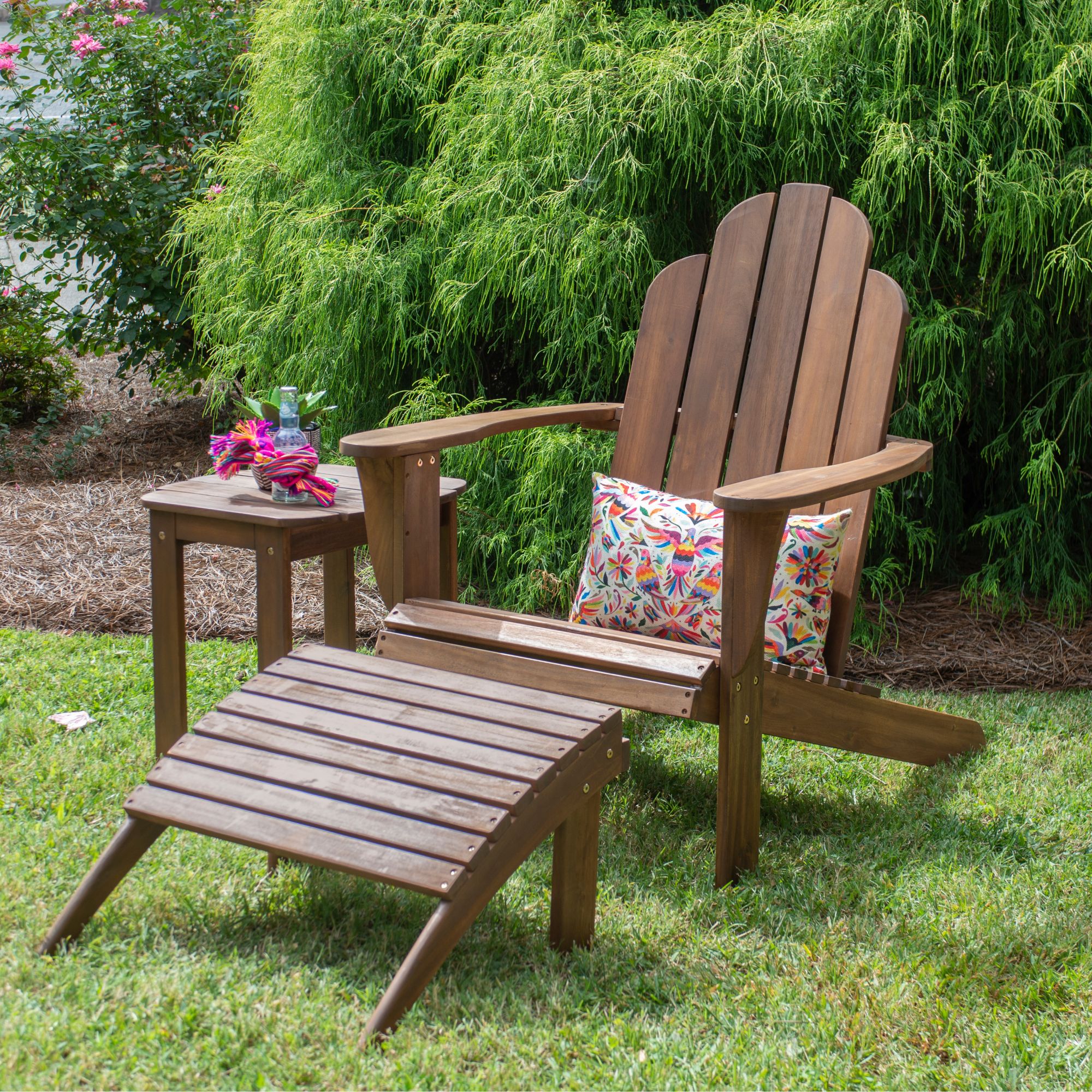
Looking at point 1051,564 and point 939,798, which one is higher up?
point 1051,564

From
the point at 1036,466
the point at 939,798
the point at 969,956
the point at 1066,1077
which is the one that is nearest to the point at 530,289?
the point at 1036,466

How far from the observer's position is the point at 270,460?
7.32 feet

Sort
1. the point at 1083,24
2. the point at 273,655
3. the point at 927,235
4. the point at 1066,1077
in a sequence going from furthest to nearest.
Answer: the point at 927,235, the point at 1083,24, the point at 273,655, the point at 1066,1077

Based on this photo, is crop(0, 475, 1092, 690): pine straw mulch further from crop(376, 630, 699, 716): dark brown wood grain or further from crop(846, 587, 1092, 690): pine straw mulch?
crop(376, 630, 699, 716): dark brown wood grain

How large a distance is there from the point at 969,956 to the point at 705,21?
8.72 ft

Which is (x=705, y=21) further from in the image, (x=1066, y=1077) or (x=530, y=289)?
(x=1066, y=1077)

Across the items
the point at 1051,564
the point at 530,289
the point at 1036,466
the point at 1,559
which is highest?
the point at 530,289

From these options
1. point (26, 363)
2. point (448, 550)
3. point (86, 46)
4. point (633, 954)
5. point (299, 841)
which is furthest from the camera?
point (26, 363)

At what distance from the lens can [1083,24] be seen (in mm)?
2885

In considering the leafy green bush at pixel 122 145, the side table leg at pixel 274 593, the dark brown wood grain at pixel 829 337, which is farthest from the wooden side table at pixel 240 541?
the leafy green bush at pixel 122 145

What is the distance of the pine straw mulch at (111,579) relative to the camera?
3344mm

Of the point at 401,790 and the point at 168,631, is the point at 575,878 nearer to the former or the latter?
the point at 401,790

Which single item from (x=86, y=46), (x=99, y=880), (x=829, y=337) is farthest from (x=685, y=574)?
(x=86, y=46)

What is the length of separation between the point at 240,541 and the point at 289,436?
24cm
